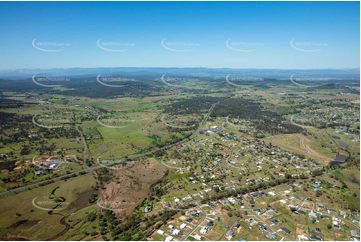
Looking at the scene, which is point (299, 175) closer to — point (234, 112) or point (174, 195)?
point (174, 195)

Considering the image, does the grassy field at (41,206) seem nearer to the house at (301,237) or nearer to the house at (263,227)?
the house at (263,227)

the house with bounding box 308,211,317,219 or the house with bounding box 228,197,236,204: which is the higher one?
the house with bounding box 308,211,317,219

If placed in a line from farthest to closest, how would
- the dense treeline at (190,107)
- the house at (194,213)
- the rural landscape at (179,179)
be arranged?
1. the dense treeline at (190,107)
2. the house at (194,213)
3. the rural landscape at (179,179)

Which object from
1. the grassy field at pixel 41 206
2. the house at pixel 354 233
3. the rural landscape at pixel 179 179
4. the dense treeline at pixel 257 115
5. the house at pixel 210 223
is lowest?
the grassy field at pixel 41 206

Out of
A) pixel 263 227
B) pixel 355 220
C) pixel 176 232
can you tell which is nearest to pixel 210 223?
pixel 176 232

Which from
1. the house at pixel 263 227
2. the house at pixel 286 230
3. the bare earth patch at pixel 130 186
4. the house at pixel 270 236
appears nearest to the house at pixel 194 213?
the house at pixel 263 227

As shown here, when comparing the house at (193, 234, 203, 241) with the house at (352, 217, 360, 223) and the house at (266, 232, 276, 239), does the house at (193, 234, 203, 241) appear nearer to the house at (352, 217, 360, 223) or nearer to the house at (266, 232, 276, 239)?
the house at (266, 232, 276, 239)

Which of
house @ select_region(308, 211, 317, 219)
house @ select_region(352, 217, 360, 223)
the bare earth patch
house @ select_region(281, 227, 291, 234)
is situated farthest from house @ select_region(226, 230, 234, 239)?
house @ select_region(352, 217, 360, 223)

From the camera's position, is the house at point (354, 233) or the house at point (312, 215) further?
the house at point (312, 215)

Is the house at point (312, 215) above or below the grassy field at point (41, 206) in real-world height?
above

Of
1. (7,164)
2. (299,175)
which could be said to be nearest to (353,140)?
(299,175)
